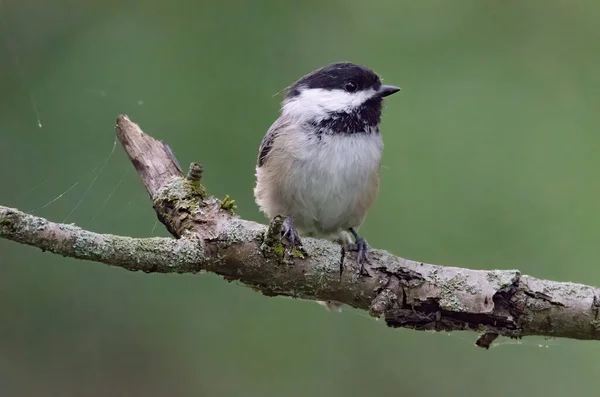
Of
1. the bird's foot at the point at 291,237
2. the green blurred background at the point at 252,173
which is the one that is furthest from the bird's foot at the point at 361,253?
the green blurred background at the point at 252,173

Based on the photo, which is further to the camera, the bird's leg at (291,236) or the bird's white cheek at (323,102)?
the bird's white cheek at (323,102)

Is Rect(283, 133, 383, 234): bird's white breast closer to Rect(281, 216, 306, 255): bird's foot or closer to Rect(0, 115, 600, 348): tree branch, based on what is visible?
Rect(281, 216, 306, 255): bird's foot

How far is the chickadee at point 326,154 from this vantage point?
8.86 ft

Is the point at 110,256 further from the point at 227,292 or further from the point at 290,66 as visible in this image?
the point at 290,66

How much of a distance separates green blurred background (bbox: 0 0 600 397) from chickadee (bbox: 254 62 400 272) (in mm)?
911

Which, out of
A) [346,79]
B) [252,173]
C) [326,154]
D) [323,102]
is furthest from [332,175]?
[252,173]

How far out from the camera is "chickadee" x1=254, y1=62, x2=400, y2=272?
2.70 metres

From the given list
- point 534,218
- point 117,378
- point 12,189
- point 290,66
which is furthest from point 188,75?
point 534,218

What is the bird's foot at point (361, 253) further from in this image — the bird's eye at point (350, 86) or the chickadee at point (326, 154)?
the bird's eye at point (350, 86)

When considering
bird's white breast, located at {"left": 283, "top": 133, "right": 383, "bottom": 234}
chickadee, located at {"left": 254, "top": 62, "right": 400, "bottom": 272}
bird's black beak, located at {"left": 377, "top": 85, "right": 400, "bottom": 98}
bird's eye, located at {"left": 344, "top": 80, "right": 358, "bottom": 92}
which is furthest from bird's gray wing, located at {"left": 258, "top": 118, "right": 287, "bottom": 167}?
bird's black beak, located at {"left": 377, "top": 85, "right": 400, "bottom": 98}

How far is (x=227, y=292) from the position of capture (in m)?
3.98

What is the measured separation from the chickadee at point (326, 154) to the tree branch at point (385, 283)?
415 mm

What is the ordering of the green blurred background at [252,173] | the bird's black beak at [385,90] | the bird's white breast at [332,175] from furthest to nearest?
the green blurred background at [252,173] < the bird's black beak at [385,90] < the bird's white breast at [332,175]

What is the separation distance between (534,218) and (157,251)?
8.25 ft
